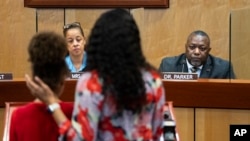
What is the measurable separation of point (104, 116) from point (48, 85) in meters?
0.23

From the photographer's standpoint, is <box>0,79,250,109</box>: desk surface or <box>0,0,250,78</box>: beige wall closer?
<box>0,79,250,109</box>: desk surface

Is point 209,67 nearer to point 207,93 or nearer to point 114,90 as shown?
point 207,93

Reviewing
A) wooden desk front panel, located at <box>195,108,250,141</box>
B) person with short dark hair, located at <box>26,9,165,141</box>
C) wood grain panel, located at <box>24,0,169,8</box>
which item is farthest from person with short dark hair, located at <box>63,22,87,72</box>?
person with short dark hair, located at <box>26,9,165,141</box>

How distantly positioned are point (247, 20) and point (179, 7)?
→ 101 cm

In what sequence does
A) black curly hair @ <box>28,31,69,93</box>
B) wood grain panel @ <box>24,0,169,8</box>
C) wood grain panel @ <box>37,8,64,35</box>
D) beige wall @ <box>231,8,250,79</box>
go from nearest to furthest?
1. black curly hair @ <box>28,31,69,93</box>
2. beige wall @ <box>231,8,250,79</box>
3. wood grain panel @ <box>24,0,169,8</box>
4. wood grain panel @ <box>37,8,64,35</box>

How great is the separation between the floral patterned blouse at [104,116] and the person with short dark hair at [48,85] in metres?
0.09

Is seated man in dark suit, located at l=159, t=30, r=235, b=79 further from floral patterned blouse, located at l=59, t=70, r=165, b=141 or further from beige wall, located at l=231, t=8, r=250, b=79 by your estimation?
floral patterned blouse, located at l=59, t=70, r=165, b=141

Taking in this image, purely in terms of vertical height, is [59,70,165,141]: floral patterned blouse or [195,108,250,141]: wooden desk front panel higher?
[59,70,165,141]: floral patterned blouse

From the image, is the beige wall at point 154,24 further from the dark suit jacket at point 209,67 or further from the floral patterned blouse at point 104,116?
the floral patterned blouse at point 104,116

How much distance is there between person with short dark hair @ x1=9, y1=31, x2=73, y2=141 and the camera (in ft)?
5.97

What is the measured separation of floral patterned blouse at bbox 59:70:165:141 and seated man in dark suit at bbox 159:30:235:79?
7.36 feet

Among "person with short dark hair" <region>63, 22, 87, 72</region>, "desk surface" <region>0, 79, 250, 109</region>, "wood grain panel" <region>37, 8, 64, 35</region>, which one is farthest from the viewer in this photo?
"wood grain panel" <region>37, 8, 64, 35</region>

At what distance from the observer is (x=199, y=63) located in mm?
4145

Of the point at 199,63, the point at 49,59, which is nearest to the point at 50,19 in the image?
the point at 199,63
